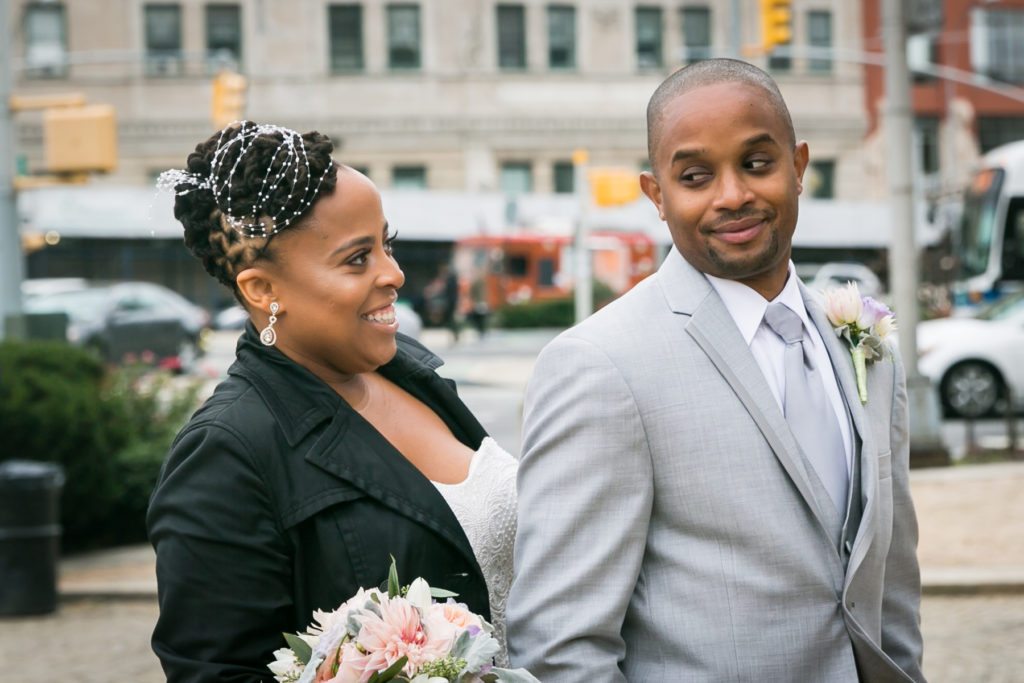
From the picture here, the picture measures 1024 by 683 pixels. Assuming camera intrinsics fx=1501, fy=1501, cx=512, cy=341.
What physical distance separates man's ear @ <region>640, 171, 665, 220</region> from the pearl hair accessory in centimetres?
62

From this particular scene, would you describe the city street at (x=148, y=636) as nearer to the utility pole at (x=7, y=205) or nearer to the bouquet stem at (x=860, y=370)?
the bouquet stem at (x=860, y=370)

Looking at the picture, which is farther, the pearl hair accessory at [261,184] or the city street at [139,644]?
the city street at [139,644]

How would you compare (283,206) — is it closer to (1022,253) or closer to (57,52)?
(1022,253)

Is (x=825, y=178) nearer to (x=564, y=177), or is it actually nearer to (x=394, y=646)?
(x=564, y=177)

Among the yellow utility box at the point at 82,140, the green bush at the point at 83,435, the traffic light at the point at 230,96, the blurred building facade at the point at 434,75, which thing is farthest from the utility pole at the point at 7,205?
the blurred building facade at the point at 434,75

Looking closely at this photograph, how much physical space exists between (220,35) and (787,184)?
4809 cm

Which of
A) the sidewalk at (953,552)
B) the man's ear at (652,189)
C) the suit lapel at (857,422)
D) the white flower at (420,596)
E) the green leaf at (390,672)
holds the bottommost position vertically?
the sidewalk at (953,552)

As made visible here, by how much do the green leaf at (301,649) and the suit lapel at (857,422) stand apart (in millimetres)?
971

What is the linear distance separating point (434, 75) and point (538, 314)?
15.7 metres

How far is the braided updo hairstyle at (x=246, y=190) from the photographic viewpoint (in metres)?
2.83

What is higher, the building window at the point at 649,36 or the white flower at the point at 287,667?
the building window at the point at 649,36

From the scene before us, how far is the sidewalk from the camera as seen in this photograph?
355 inches

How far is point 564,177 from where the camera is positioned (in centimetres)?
5034

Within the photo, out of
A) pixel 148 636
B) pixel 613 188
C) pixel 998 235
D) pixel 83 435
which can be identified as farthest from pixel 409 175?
pixel 148 636
